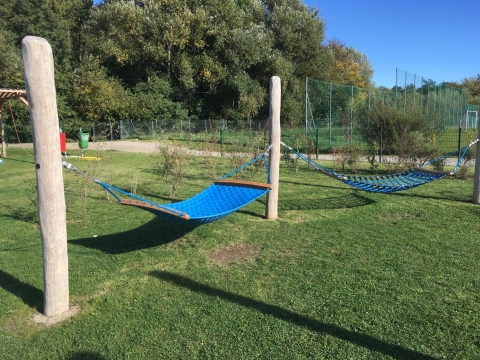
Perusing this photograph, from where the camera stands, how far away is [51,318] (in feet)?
9.98

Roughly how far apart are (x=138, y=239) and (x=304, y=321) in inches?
104

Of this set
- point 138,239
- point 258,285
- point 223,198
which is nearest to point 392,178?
point 223,198

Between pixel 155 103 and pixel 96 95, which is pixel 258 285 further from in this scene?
pixel 155 103

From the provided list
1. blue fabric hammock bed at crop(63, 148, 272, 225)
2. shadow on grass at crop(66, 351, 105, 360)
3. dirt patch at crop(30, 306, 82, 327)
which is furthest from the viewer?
blue fabric hammock bed at crop(63, 148, 272, 225)

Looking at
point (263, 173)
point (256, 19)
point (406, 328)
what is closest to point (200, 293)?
point (406, 328)

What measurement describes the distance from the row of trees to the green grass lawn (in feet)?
72.3

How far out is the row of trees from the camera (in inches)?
1034

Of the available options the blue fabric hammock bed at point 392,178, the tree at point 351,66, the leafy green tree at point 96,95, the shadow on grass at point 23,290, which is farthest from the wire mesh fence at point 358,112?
the tree at point 351,66

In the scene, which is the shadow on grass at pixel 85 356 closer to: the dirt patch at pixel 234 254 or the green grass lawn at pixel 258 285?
the green grass lawn at pixel 258 285

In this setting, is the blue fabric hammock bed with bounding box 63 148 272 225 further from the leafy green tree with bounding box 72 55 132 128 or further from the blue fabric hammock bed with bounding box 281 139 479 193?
the leafy green tree with bounding box 72 55 132 128

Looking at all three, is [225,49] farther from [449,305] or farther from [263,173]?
[449,305]

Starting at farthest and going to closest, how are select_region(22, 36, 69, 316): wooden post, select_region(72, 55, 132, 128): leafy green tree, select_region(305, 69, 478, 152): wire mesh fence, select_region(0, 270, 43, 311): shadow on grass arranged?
select_region(72, 55, 132, 128): leafy green tree, select_region(305, 69, 478, 152): wire mesh fence, select_region(0, 270, 43, 311): shadow on grass, select_region(22, 36, 69, 316): wooden post

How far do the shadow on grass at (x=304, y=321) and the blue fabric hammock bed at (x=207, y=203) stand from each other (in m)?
0.58

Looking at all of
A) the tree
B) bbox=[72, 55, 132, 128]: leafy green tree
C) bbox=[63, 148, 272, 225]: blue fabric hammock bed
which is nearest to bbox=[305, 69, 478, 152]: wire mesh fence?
bbox=[63, 148, 272, 225]: blue fabric hammock bed
